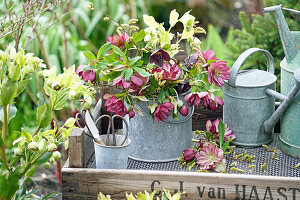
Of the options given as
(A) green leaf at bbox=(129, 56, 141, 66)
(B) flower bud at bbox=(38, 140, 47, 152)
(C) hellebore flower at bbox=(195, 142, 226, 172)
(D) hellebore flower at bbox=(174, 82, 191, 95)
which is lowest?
(C) hellebore flower at bbox=(195, 142, 226, 172)

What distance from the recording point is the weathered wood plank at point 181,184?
49.7 inches

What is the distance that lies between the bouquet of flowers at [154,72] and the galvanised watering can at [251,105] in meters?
0.13

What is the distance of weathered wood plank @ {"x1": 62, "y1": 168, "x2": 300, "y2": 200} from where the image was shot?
4.14 ft

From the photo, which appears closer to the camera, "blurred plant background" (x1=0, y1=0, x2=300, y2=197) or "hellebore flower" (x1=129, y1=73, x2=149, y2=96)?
"hellebore flower" (x1=129, y1=73, x2=149, y2=96)

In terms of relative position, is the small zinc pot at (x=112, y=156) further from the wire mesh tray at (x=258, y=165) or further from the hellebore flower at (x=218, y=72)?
the hellebore flower at (x=218, y=72)

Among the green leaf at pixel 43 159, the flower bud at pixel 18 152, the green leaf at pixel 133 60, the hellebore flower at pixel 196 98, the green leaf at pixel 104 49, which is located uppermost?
the green leaf at pixel 104 49

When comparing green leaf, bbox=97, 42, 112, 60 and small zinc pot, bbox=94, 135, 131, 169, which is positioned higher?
green leaf, bbox=97, 42, 112, 60

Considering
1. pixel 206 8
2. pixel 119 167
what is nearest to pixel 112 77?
pixel 119 167

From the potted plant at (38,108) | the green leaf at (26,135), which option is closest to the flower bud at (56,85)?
the potted plant at (38,108)

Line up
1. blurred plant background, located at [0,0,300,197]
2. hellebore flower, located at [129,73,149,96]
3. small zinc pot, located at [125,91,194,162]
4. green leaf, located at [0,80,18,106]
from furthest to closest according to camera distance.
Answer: blurred plant background, located at [0,0,300,197]
small zinc pot, located at [125,91,194,162]
hellebore flower, located at [129,73,149,96]
green leaf, located at [0,80,18,106]

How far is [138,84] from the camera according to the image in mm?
→ 1304

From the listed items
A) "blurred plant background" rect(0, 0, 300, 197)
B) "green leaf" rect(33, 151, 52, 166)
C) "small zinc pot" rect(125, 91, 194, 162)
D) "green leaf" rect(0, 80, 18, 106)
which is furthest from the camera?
"blurred plant background" rect(0, 0, 300, 197)

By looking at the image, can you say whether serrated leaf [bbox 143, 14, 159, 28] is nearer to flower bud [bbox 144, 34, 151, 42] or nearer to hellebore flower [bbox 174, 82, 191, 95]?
flower bud [bbox 144, 34, 151, 42]

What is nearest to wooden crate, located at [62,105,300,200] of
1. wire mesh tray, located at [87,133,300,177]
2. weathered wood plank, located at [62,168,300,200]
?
weathered wood plank, located at [62,168,300,200]
